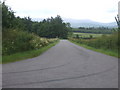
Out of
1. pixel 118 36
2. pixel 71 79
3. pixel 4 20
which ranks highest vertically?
pixel 4 20

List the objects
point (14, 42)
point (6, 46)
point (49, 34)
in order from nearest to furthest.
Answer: point (6, 46) → point (14, 42) → point (49, 34)

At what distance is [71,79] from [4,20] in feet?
58.3

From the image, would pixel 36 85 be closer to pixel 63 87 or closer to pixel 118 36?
pixel 63 87

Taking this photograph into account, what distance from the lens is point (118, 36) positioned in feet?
74.7

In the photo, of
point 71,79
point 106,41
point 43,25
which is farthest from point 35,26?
point 71,79

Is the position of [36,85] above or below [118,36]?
below

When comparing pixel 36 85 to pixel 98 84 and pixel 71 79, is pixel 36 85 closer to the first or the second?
pixel 71 79

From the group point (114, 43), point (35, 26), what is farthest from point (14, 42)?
point (35, 26)

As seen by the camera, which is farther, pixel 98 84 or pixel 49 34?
pixel 49 34

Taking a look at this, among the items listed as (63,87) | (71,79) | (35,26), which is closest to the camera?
(63,87)

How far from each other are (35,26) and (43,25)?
7673 mm

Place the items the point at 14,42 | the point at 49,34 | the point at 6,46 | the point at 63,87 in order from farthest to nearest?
the point at 49,34 → the point at 14,42 → the point at 6,46 → the point at 63,87

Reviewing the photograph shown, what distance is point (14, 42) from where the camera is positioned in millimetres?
19141

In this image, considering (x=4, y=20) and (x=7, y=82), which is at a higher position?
(x=4, y=20)
